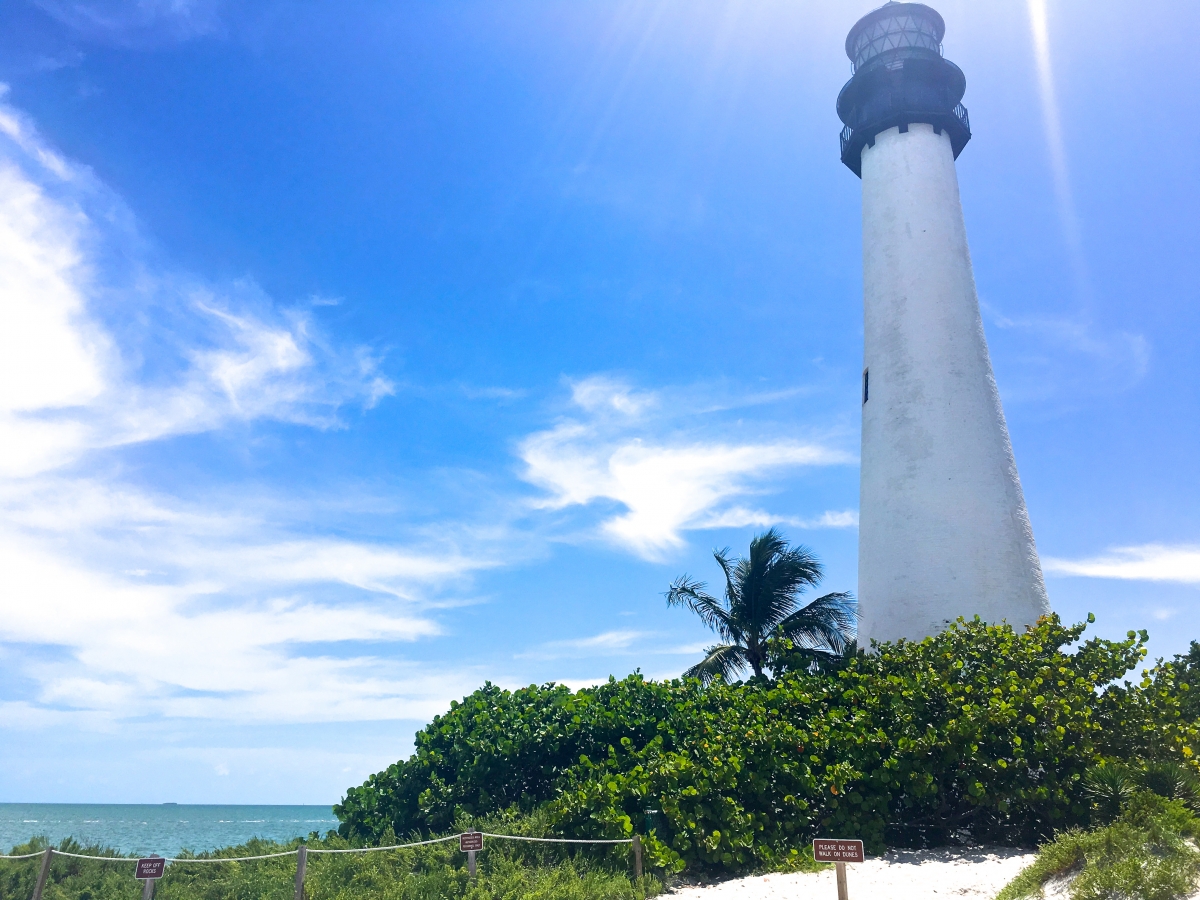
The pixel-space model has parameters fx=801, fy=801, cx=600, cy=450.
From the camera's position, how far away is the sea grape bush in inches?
472

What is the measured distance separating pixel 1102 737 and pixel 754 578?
903 cm

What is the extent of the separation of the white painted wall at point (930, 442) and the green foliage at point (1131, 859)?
6167mm

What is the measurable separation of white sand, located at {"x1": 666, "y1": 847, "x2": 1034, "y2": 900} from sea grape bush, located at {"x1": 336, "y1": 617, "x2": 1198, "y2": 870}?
511 millimetres

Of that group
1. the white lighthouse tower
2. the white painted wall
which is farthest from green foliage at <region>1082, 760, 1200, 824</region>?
the white painted wall

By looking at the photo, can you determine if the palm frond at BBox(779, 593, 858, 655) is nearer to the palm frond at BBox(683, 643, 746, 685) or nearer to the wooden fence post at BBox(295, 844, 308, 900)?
the palm frond at BBox(683, 643, 746, 685)

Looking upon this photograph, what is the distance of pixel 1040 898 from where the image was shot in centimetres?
874

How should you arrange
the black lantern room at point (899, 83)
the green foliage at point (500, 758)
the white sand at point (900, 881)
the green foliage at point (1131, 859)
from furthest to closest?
the black lantern room at point (899, 83), the green foliage at point (500, 758), the white sand at point (900, 881), the green foliage at point (1131, 859)

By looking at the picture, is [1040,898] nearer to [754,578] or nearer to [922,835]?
[922,835]

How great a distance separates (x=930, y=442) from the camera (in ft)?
56.7

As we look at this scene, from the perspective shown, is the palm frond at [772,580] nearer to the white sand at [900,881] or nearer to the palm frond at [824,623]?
the palm frond at [824,623]

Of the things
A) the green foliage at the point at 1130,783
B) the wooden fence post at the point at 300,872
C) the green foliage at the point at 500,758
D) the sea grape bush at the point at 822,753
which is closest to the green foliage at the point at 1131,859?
the green foliage at the point at 1130,783

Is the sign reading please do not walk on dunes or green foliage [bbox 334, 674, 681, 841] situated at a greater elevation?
green foliage [bbox 334, 674, 681, 841]

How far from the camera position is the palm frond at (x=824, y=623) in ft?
65.5

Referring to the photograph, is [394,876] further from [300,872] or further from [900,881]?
[900,881]
